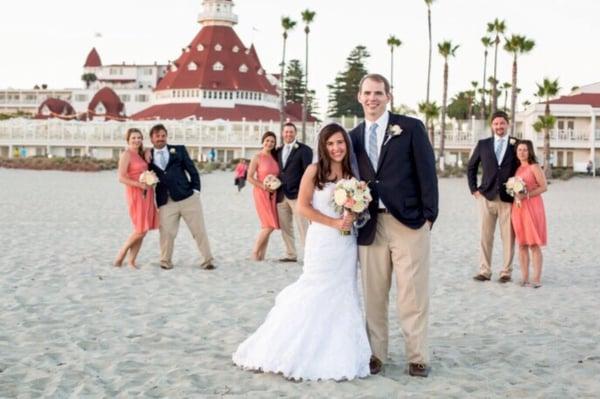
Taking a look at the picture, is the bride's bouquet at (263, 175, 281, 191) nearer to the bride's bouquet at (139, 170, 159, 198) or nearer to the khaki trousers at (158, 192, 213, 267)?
the khaki trousers at (158, 192, 213, 267)

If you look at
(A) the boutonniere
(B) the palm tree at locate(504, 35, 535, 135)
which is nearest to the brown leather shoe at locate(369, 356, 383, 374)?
(A) the boutonniere

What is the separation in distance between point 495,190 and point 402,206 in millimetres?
4639

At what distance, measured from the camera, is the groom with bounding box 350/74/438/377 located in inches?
225

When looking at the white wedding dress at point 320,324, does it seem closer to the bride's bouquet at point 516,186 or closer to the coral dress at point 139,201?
the bride's bouquet at point 516,186

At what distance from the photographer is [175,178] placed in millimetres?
10625

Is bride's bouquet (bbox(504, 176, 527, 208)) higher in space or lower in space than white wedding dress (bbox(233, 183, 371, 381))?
higher

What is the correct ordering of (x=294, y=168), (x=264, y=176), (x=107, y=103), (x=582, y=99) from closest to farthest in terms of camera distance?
(x=294, y=168)
(x=264, y=176)
(x=582, y=99)
(x=107, y=103)

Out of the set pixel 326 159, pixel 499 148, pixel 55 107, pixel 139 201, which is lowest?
pixel 139 201

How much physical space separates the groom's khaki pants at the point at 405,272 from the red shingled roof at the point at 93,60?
14022 centimetres

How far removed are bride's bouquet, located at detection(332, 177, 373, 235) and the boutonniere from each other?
39cm

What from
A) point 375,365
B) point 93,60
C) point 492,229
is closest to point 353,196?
point 375,365

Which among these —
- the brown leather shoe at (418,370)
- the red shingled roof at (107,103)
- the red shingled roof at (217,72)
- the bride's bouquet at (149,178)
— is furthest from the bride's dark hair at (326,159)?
the red shingled roof at (107,103)

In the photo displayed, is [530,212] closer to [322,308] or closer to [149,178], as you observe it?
[149,178]

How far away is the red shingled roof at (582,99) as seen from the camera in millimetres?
64375
